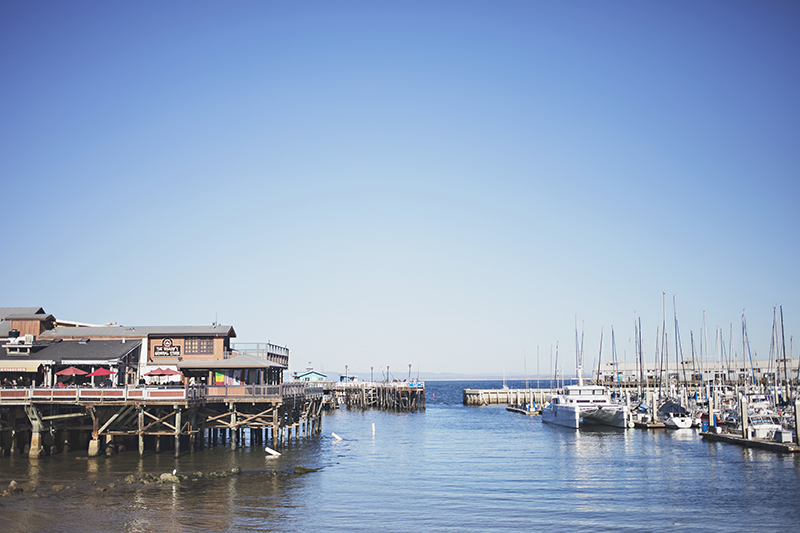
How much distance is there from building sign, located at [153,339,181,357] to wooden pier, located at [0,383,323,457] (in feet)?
17.0

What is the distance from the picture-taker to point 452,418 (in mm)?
99312

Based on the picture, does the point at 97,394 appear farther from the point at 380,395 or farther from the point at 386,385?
the point at 380,395

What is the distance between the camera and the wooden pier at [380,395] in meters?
118

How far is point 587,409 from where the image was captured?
3088 inches

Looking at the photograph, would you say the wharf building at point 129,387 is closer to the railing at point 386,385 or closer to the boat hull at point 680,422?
the boat hull at point 680,422

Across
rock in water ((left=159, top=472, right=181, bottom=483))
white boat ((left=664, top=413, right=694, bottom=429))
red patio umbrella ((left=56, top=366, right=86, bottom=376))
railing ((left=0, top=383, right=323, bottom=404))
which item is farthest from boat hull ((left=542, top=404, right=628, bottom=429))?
red patio umbrella ((left=56, top=366, right=86, bottom=376))

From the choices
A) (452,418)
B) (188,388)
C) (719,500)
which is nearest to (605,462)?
(719,500)

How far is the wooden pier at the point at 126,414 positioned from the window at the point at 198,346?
4.27 m

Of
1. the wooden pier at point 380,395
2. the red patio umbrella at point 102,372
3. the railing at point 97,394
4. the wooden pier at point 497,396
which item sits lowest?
the wooden pier at point 497,396

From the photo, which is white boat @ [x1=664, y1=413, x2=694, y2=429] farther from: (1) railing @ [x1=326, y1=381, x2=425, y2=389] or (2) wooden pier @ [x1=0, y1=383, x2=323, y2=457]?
(1) railing @ [x1=326, y1=381, x2=425, y2=389]

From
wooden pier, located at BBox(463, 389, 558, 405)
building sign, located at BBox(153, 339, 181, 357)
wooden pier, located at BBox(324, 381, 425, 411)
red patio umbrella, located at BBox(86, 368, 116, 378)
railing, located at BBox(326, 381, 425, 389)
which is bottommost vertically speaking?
wooden pier, located at BBox(463, 389, 558, 405)

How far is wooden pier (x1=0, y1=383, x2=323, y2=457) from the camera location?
4481 centimetres

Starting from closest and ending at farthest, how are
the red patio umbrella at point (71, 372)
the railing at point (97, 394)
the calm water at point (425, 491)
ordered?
the calm water at point (425, 491) → the railing at point (97, 394) → the red patio umbrella at point (71, 372)

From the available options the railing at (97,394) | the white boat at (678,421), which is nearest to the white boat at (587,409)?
the white boat at (678,421)
